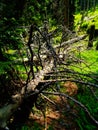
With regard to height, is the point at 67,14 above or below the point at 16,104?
below

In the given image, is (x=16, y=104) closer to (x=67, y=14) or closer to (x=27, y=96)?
(x=27, y=96)

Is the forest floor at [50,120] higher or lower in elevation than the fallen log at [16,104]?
lower

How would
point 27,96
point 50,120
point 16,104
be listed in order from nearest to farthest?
point 16,104 < point 27,96 < point 50,120

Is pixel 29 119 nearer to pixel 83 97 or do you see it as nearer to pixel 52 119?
pixel 52 119

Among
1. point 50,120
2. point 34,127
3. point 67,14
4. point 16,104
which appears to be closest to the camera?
point 16,104

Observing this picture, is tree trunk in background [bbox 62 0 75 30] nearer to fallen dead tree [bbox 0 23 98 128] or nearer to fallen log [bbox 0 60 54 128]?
fallen dead tree [bbox 0 23 98 128]

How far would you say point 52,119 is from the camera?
6199 millimetres

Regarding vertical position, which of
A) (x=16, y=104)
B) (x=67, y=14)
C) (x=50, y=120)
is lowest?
(x=50, y=120)

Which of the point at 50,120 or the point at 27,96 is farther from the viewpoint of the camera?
the point at 50,120

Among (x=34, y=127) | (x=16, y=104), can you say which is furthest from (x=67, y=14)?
(x=16, y=104)

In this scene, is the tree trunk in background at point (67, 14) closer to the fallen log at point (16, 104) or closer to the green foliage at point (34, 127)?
the green foliage at point (34, 127)

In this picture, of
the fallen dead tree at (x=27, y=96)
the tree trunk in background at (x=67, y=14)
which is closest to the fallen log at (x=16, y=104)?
the fallen dead tree at (x=27, y=96)

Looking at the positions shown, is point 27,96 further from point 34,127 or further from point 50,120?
point 50,120

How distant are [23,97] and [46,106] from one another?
1786 mm
